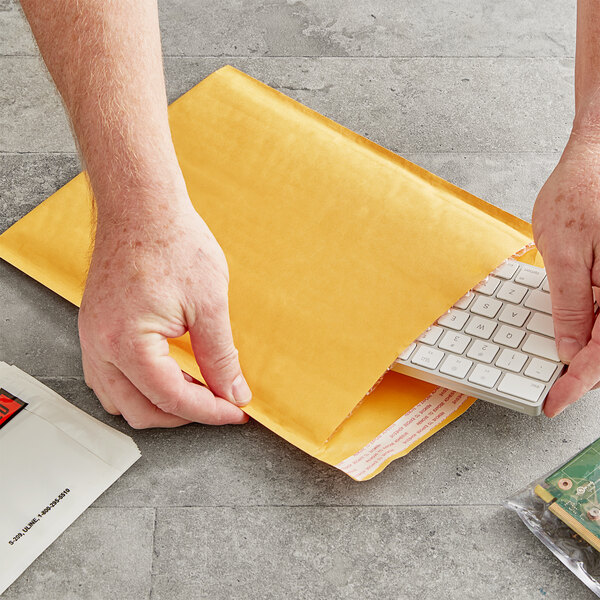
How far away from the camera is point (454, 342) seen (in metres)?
0.73

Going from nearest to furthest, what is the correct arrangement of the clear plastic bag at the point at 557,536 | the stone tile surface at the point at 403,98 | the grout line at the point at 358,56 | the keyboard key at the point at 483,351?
the clear plastic bag at the point at 557,536
the keyboard key at the point at 483,351
the stone tile surface at the point at 403,98
the grout line at the point at 358,56

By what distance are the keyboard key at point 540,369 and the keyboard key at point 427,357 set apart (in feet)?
0.29

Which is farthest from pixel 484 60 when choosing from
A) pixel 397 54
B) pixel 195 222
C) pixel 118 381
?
pixel 118 381

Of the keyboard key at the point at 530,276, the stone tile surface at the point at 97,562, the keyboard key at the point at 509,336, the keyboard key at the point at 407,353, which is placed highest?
the keyboard key at the point at 530,276

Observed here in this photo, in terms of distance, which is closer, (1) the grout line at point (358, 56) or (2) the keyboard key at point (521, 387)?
(2) the keyboard key at point (521, 387)

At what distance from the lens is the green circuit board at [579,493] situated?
2.05ft

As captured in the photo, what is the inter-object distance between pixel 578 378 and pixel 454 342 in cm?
13

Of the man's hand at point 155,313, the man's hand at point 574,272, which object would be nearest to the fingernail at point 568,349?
the man's hand at point 574,272

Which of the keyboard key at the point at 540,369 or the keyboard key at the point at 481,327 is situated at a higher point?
the keyboard key at the point at 481,327

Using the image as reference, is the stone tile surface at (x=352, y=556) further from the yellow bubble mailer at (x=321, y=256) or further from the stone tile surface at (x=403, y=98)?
the stone tile surface at (x=403, y=98)

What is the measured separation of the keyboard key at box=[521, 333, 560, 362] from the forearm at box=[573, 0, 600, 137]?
0.23 m

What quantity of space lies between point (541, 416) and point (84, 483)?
1.53ft

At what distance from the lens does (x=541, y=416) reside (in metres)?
0.73

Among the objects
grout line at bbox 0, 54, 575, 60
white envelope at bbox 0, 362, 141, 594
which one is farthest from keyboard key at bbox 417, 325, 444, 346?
grout line at bbox 0, 54, 575, 60
